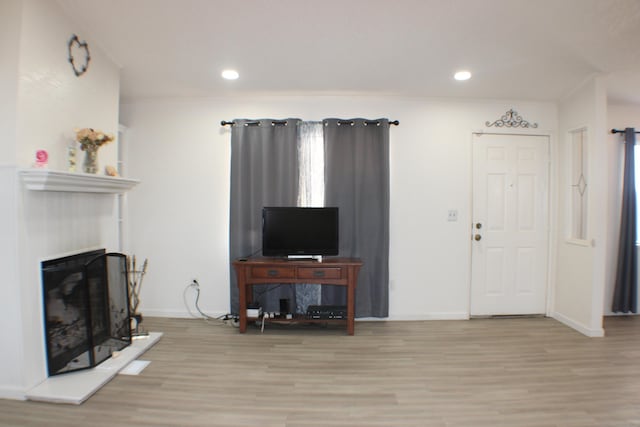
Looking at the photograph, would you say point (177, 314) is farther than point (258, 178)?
Yes

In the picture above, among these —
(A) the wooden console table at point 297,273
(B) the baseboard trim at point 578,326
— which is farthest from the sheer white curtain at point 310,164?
(B) the baseboard trim at point 578,326

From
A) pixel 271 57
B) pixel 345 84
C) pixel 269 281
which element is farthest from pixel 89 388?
pixel 345 84

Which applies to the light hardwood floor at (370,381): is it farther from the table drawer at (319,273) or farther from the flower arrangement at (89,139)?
the flower arrangement at (89,139)

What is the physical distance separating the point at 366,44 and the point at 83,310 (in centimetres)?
299

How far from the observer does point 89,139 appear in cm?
238

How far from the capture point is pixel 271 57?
2740mm

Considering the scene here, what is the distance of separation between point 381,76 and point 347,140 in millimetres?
758

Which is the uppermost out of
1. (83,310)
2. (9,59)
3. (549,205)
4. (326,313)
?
(9,59)

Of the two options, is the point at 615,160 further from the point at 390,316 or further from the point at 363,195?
the point at 390,316

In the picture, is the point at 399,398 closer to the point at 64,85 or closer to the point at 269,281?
the point at 269,281

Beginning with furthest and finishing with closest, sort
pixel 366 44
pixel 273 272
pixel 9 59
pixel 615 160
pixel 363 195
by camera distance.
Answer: pixel 615 160 < pixel 363 195 < pixel 273 272 < pixel 366 44 < pixel 9 59

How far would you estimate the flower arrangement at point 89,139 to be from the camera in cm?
235

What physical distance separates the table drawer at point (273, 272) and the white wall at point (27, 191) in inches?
59.3

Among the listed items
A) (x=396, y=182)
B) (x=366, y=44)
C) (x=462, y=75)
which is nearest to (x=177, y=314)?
(x=396, y=182)
